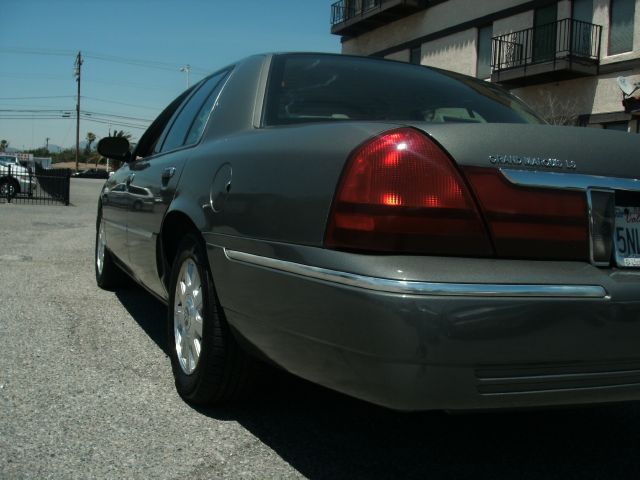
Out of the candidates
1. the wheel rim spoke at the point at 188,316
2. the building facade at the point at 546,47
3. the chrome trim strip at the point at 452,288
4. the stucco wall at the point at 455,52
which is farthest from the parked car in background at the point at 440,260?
the stucco wall at the point at 455,52

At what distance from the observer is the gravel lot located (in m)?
2.40

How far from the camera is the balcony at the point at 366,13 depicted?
23.7 m

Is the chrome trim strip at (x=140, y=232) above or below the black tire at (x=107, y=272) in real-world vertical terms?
above

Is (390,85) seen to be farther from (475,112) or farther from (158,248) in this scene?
(158,248)

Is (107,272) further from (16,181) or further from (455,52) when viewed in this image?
(455,52)

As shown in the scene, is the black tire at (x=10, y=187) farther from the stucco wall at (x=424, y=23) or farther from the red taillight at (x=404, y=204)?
the red taillight at (x=404, y=204)

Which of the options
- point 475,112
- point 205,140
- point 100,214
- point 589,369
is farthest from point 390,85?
point 100,214

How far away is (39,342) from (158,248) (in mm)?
1154

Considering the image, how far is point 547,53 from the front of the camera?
18062 mm

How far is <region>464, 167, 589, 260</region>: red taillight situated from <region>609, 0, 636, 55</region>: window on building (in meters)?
16.4

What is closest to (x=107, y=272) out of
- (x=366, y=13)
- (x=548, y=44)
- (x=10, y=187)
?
(x=10, y=187)

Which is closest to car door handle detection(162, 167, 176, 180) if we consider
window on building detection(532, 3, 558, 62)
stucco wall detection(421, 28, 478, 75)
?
window on building detection(532, 3, 558, 62)

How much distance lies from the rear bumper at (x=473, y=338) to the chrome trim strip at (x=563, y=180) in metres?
0.27

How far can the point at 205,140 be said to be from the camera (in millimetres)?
3178
